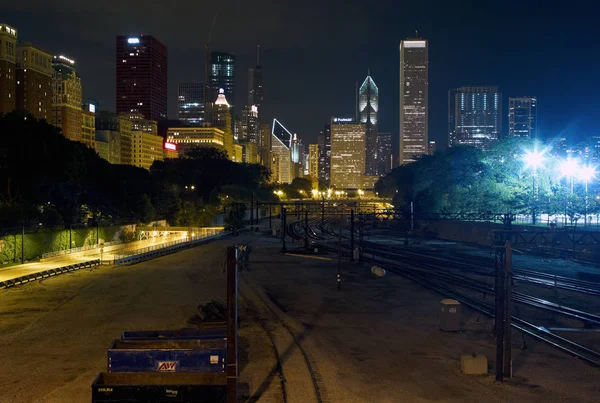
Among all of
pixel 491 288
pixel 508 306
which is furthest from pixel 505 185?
pixel 508 306

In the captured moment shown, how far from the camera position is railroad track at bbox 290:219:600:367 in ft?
63.0

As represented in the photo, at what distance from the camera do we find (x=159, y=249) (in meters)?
53.0

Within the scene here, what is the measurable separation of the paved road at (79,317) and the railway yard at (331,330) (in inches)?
2.3

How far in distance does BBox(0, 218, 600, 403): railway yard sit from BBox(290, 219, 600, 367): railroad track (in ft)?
0.30

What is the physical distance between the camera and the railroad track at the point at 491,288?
63.0 feet

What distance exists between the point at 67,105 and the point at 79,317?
166m

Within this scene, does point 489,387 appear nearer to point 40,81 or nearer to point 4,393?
point 4,393

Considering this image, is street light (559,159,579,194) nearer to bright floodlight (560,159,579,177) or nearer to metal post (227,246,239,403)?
bright floodlight (560,159,579,177)

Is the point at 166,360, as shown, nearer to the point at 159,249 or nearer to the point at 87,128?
the point at 159,249

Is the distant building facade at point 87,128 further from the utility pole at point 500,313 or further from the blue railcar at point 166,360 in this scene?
the utility pole at point 500,313

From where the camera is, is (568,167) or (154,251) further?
(568,167)

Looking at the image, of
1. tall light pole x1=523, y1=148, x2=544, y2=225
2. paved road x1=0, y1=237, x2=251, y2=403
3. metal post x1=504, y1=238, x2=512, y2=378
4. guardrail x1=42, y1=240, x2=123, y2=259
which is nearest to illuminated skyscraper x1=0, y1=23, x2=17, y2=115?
guardrail x1=42, y1=240, x2=123, y2=259

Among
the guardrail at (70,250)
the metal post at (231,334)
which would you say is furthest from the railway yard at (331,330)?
the guardrail at (70,250)

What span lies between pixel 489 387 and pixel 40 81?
168m
